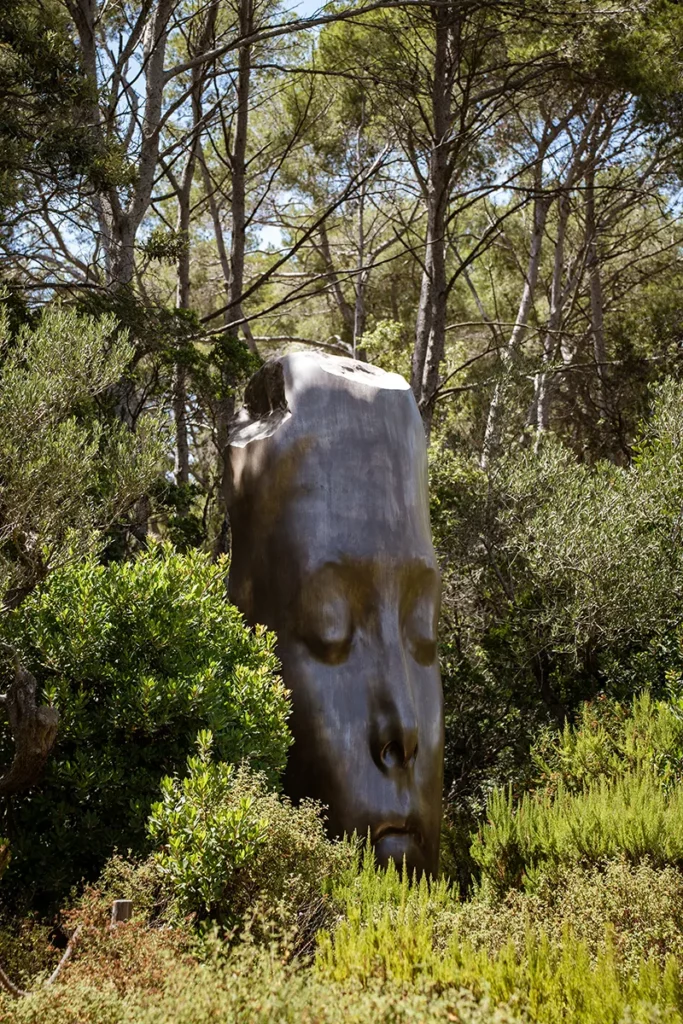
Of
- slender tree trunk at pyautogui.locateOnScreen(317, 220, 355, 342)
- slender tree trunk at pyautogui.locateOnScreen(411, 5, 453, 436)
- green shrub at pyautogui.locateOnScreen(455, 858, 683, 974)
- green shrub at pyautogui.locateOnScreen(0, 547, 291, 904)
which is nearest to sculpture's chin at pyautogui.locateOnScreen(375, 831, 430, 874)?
green shrub at pyautogui.locateOnScreen(455, 858, 683, 974)

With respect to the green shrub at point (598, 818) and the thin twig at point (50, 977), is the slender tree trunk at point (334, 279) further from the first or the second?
the thin twig at point (50, 977)

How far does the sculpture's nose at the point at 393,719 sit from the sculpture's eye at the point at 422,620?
1.04 feet

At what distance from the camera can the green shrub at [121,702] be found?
16.9 feet

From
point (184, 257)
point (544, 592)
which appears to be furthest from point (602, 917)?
point (184, 257)

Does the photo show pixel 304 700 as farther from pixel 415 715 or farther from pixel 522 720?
pixel 522 720

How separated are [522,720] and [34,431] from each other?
6.04 metres

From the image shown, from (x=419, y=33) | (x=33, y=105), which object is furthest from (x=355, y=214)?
(x=33, y=105)

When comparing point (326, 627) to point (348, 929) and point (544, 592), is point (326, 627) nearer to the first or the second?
point (348, 929)

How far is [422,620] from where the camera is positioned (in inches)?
260

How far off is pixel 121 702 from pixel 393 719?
162cm

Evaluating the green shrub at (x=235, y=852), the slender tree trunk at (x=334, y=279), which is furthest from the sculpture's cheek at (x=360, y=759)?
the slender tree trunk at (x=334, y=279)

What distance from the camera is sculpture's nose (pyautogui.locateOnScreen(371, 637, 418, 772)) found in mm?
6070

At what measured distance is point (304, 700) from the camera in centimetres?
614

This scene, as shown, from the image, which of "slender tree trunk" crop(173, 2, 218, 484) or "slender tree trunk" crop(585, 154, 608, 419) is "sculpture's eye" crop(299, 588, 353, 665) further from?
"slender tree trunk" crop(585, 154, 608, 419)
